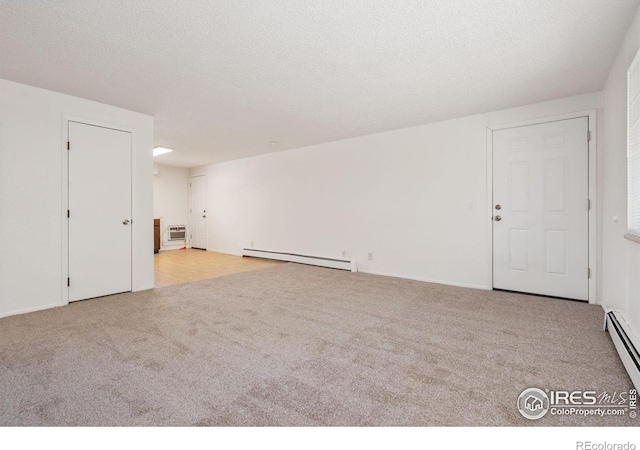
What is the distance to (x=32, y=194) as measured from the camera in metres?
3.29

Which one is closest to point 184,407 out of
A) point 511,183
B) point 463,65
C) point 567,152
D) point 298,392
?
point 298,392

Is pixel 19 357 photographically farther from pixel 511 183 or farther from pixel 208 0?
pixel 511 183

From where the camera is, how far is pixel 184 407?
1642 mm

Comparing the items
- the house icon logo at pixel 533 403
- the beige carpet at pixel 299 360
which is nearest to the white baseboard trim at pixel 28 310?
the beige carpet at pixel 299 360

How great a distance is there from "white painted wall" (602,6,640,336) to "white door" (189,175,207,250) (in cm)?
807

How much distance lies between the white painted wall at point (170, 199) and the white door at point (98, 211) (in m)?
4.70

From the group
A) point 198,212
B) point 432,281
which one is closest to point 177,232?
point 198,212

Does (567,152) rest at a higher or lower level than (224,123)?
lower

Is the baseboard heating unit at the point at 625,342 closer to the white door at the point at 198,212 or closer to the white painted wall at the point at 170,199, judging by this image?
the white door at the point at 198,212

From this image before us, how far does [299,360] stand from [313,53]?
2.42 metres

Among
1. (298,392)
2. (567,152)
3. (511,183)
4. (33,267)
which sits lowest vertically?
(298,392)

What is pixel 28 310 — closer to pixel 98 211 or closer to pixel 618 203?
pixel 98 211

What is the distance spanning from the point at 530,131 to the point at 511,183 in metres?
0.66

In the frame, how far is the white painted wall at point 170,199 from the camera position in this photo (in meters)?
8.52
